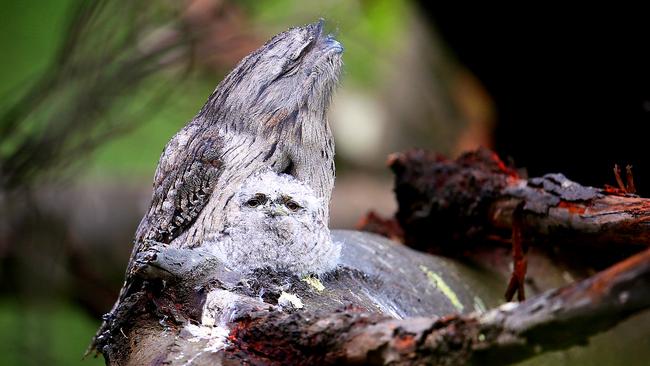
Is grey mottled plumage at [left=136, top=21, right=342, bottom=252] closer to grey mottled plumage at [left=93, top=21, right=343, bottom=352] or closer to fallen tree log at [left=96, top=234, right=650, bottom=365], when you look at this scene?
grey mottled plumage at [left=93, top=21, right=343, bottom=352]

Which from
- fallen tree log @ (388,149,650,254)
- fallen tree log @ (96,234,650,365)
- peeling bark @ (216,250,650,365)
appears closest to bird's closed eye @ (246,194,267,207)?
fallen tree log @ (96,234,650,365)

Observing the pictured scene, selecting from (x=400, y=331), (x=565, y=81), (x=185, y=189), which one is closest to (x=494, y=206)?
(x=185, y=189)

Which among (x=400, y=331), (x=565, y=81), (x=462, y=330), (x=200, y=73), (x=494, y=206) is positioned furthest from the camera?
(x=565, y=81)

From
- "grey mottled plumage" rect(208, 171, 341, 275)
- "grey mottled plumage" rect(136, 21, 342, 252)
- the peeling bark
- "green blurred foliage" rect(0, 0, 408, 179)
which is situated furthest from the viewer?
"green blurred foliage" rect(0, 0, 408, 179)

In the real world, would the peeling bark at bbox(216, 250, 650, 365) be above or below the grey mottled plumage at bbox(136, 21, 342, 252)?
below

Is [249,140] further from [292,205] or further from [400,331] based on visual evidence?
[400,331]

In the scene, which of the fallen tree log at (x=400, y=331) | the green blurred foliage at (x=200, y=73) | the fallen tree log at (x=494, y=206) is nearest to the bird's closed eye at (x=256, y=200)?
the fallen tree log at (x=400, y=331)

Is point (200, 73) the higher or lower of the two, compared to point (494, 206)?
higher
